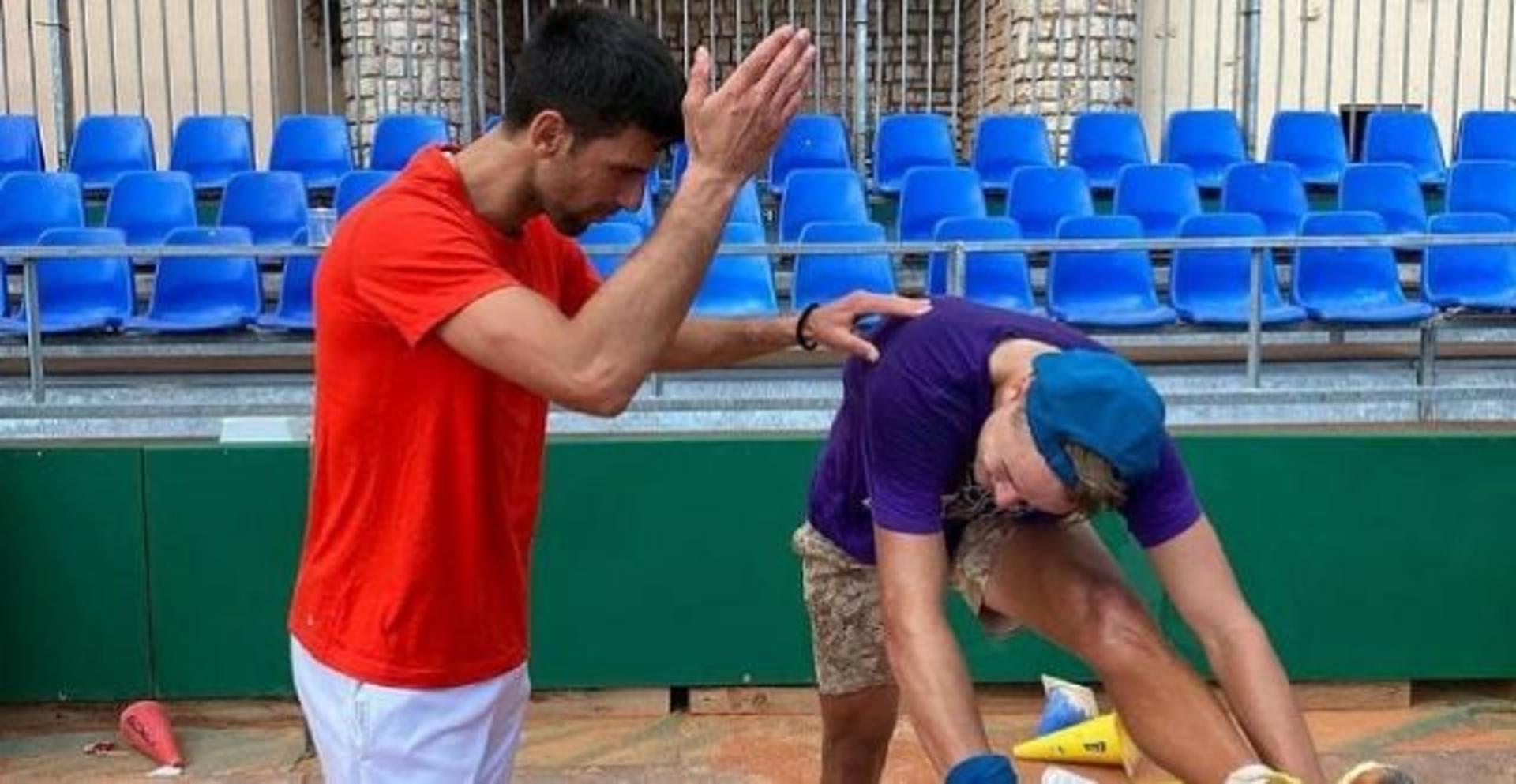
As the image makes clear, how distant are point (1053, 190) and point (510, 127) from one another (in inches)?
253

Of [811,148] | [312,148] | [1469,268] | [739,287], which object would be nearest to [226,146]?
[312,148]

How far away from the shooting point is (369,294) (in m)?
2.03

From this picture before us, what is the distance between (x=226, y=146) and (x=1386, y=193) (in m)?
6.74

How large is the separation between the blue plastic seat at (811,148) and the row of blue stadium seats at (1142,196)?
0.97m

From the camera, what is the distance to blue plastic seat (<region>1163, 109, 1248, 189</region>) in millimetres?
9766

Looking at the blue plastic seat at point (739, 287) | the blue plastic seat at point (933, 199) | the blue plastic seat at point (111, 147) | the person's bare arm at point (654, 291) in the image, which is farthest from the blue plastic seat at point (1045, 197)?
the person's bare arm at point (654, 291)

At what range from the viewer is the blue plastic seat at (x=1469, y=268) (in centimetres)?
732

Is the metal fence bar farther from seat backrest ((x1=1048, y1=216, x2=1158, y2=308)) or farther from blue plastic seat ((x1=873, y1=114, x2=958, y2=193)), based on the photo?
seat backrest ((x1=1048, y1=216, x2=1158, y2=308))

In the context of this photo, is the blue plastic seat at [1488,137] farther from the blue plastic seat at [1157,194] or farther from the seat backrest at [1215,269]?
the seat backrest at [1215,269]

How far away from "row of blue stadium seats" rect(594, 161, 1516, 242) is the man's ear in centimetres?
579

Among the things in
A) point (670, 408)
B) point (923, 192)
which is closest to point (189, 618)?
point (670, 408)

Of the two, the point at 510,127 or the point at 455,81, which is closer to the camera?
the point at 510,127

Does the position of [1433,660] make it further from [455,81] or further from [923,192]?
[455,81]

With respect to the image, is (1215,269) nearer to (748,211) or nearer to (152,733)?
(748,211)
